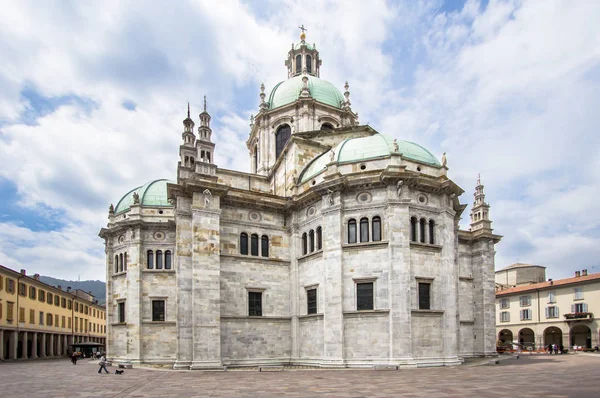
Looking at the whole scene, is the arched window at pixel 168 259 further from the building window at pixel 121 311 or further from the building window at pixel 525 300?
the building window at pixel 525 300

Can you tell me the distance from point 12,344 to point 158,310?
81.5 feet

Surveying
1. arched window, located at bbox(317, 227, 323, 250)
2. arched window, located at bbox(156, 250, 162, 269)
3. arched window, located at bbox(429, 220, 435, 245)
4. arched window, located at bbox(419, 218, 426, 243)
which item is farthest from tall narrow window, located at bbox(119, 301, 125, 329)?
arched window, located at bbox(429, 220, 435, 245)

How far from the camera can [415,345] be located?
1166 inches

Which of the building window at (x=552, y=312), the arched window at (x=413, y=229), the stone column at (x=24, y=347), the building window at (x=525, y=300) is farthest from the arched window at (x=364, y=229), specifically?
the stone column at (x=24, y=347)

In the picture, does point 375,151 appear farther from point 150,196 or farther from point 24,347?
point 24,347

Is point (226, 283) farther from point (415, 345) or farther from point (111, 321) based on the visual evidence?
point (111, 321)

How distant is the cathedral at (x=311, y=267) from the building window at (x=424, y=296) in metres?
0.08

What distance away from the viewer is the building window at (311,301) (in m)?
33.6

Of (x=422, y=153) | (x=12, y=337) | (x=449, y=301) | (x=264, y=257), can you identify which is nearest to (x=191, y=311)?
(x=264, y=257)

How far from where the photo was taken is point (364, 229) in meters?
32.0

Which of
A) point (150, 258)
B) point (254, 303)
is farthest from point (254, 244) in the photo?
point (150, 258)

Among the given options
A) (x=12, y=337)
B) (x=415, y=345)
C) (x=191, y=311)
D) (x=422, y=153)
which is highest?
(x=422, y=153)

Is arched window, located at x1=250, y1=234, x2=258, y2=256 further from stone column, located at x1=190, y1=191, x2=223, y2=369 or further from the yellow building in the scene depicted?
the yellow building

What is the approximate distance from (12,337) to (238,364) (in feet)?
119
